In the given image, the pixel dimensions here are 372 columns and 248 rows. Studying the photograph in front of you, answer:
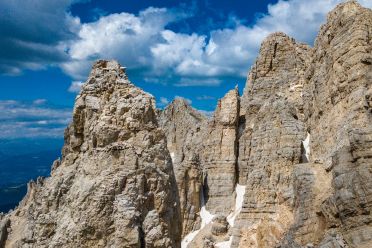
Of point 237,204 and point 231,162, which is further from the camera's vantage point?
point 231,162

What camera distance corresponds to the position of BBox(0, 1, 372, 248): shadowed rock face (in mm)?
11367

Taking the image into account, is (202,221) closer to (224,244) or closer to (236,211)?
(236,211)

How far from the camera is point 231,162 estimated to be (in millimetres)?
61938

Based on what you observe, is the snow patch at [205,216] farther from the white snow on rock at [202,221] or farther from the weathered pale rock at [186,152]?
the weathered pale rock at [186,152]

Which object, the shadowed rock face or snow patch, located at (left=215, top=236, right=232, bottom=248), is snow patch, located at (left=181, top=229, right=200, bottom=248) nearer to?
the shadowed rock face

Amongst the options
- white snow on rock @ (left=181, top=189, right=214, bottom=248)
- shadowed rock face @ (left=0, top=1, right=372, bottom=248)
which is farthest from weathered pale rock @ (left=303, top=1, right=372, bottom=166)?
white snow on rock @ (left=181, top=189, right=214, bottom=248)

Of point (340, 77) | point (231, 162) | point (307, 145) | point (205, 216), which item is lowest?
point (205, 216)

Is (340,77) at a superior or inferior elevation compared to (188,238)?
superior

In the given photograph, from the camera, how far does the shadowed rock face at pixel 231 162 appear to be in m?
11.4

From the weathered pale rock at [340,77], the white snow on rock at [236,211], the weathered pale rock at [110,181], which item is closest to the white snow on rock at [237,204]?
the white snow on rock at [236,211]

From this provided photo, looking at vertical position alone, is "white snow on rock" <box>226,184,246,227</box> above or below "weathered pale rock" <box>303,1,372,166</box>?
below

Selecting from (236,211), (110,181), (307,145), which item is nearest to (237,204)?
(236,211)

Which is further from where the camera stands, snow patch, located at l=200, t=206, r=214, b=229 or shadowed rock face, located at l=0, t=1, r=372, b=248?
snow patch, located at l=200, t=206, r=214, b=229

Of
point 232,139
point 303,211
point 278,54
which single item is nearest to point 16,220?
point 303,211
